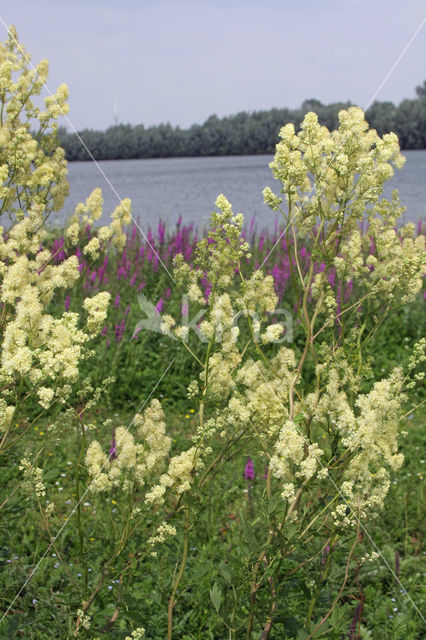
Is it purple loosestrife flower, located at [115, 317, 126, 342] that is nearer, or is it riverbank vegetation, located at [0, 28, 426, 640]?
riverbank vegetation, located at [0, 28, 426, 640]

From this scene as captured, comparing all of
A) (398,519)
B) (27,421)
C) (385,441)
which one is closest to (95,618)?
(385,441)

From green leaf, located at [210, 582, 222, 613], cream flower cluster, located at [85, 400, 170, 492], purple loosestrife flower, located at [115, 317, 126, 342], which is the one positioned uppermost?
cream flower cluster, located at [85, 400, 170, 492]

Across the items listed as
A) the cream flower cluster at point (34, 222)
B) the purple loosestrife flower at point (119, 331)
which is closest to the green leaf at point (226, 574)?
the cream flower cluster at point (34, 222)

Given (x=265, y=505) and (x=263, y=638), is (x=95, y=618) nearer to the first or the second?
(x=263, y=638)

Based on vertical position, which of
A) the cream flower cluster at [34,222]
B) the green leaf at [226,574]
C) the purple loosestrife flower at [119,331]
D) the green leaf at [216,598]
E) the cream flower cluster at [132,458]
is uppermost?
the cream flower cluster at [34,222]

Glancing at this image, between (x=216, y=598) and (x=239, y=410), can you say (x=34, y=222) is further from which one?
(x=216, y=598)

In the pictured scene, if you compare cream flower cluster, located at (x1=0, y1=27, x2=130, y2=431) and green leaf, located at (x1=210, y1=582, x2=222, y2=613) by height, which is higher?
cream flower cluster, located at (x1=0, y1=27, x2=130, y2=431)

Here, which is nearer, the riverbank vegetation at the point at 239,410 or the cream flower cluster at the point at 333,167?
the riverbank vegetation at the point at 239,410

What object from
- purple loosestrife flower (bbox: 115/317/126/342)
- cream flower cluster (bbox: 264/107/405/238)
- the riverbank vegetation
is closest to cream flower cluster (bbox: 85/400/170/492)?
the riverbank vegetation

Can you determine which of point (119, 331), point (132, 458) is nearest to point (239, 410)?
point (132, 458)

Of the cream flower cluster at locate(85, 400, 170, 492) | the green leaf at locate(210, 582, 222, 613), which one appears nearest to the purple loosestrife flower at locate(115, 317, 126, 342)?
the cream flower cluster at locate(85, 400, 170, 492)

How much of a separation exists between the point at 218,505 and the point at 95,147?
125 inches

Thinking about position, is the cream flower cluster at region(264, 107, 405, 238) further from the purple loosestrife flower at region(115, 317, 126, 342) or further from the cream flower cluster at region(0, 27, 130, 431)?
the purple loosestrife flower at region(115, 317, 126, 342)

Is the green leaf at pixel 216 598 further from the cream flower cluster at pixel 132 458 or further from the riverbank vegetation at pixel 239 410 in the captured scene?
the cream flower cluster at pixel 132 458
